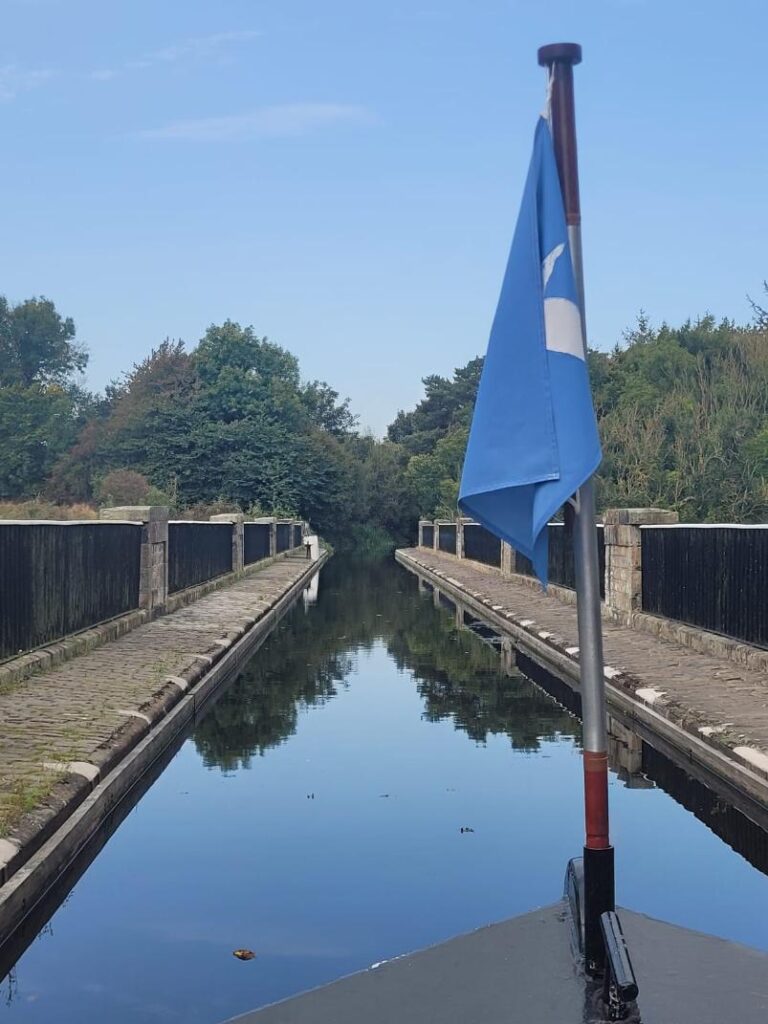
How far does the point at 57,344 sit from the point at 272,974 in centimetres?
9207

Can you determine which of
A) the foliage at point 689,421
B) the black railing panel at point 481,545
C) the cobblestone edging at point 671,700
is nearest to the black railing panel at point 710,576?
the cobblestone edging at point 671,700

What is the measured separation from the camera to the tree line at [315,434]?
39.3m

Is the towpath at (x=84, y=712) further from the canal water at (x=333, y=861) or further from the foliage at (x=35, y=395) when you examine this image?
the foliage at (x=35, y=395)

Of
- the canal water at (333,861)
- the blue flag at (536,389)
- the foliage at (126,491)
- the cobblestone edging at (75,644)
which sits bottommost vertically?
the canal water at (333,861)

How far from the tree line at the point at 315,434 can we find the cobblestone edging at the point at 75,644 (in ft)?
69.0

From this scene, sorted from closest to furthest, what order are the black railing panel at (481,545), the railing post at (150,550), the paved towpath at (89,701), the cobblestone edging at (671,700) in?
1. the paved towpath at (89,701)
2. the cobblestone edging at (671,700)
3. the railing post at (150,550)
4. the black railing panel at (481,545)

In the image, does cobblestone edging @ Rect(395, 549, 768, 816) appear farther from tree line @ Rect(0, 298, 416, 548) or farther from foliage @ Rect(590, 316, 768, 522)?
tree line @ Rect(0, 298, 416, 548)

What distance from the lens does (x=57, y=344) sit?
304 ft

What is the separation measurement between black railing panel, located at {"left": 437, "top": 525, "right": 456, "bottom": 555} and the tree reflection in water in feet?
89.1

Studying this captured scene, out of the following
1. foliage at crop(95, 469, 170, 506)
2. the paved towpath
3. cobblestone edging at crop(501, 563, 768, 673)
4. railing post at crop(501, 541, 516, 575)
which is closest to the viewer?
the paved towpath

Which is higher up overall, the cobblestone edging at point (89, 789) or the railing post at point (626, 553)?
the railing post at point (626, 553)

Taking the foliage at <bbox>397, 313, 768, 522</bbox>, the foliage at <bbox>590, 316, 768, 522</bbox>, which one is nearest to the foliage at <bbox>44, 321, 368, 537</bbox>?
the foliage at <bbox>397, 313, 768, 522</bbox>

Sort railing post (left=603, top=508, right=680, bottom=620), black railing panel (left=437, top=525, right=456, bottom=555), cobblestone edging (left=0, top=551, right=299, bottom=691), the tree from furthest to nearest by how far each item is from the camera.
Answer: the tree
black railing panel (left=437, top=525, right=456, bottom=555)
railing post (left=603, top=508, right=680, bottom=620)
cobblestone edging (left=0, top=551, right=299, bottom=691)

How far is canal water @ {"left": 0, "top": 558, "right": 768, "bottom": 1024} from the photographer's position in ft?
17.0
